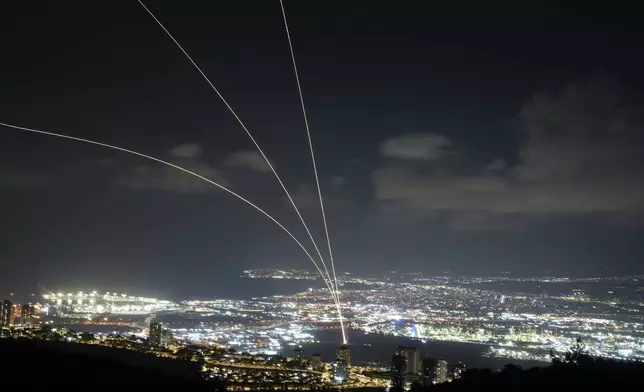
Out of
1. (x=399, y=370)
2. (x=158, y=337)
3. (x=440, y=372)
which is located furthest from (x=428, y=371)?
(x=158, y=337)

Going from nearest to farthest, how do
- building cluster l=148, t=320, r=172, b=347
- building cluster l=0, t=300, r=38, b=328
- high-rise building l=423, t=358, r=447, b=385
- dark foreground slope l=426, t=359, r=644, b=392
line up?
dark foreground slope l=426, t=359, r=644, b=392 < high-rise building l=423, t=358, r=447, b=385 < building cluster l=148, t=320, r=172, b=347 < building cluster l=0, t=300, r=38, b=328

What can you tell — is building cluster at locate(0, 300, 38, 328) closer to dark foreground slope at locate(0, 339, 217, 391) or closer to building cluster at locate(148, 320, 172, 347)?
building cluster at locate(148, 320, 172, 347)

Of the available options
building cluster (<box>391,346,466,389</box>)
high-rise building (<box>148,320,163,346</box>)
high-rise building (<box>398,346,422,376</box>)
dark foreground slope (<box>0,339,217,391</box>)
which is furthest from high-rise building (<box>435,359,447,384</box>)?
high-rise building (<box>148,320,163,346</box>)

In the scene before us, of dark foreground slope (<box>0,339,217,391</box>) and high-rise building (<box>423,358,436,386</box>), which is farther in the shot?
high-rise building (<box>423,358,436,386</box>)

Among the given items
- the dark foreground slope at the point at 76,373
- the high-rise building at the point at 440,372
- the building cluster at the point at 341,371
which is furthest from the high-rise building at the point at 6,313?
the high-rise building at the point at 440,372

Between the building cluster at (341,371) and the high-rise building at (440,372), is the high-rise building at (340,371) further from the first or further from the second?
the high-rise building at (440,372)

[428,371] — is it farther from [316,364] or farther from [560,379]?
[560,379]
